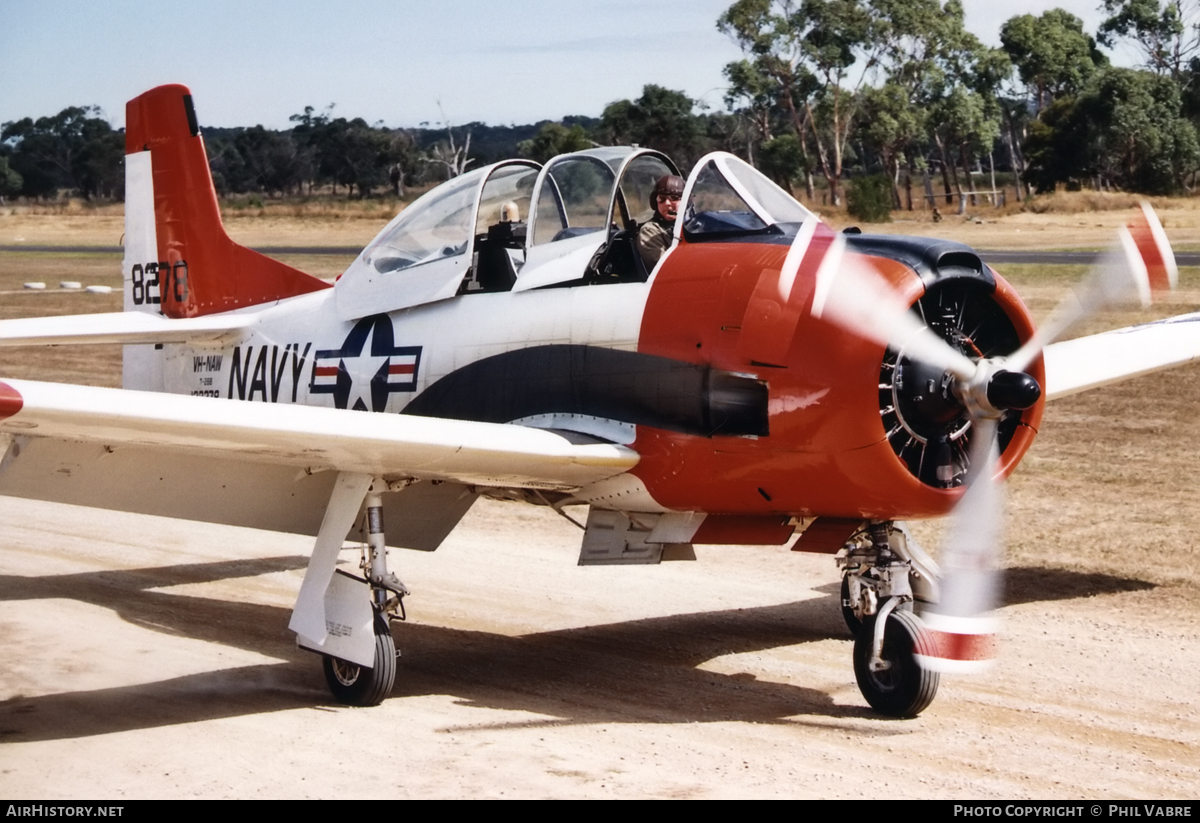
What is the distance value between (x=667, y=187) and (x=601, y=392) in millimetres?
1253

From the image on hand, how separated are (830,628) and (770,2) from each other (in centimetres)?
4590

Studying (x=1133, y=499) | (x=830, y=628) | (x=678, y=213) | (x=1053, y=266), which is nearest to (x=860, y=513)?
(x=678, y=213)

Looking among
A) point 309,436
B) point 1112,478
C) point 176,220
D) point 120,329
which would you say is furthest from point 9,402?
point 1112,478

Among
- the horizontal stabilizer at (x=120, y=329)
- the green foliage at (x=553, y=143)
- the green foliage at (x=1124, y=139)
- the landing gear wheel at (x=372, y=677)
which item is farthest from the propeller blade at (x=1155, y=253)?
the green foliage at (x=1124, y=139)

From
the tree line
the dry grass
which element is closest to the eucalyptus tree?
the tree line

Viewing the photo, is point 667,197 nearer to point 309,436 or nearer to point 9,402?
point 309,436

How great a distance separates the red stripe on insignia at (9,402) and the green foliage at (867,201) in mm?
36163

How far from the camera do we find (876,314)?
21.5 feet

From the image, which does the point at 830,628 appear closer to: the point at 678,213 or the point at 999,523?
the point at 999,523

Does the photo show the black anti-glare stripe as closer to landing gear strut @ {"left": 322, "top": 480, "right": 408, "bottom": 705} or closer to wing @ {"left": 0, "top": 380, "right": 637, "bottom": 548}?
wing @ {"left": 0, "top": 380, "right": 637, "bottom": 548}

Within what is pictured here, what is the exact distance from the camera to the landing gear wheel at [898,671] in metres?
7.13

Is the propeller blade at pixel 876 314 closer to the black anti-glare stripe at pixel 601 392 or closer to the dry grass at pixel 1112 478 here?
the black anti-glare stripe at pixel 601 392

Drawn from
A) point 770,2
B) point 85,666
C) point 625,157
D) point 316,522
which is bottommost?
point 85,666

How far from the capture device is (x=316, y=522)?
8648 millimetres
